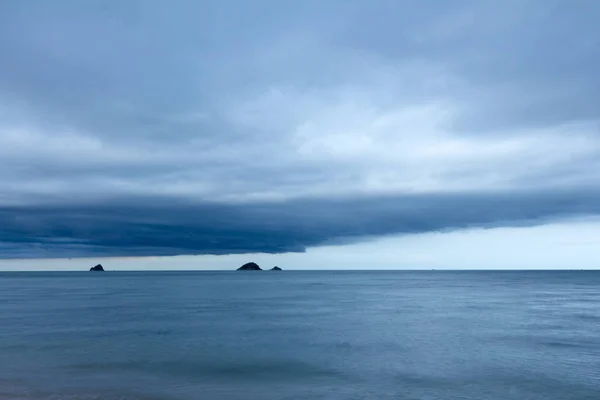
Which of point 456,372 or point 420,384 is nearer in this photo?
point 420,384

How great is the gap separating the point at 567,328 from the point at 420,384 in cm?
3075

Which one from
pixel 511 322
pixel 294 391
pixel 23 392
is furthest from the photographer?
pixel 511 322

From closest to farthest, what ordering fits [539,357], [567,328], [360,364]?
[360,364], [539,357], [567,328]

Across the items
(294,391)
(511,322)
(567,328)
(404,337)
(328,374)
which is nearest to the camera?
(294,391)

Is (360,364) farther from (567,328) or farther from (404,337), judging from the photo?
(567,328)

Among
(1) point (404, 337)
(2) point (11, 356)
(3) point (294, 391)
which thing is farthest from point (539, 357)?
(2) point (11, 356)

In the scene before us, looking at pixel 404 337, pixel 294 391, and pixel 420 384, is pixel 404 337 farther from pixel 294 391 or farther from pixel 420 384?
pixel 294 391

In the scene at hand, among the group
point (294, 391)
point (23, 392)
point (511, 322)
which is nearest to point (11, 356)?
point (23, 392)

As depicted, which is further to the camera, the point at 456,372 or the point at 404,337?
the point at 404,337

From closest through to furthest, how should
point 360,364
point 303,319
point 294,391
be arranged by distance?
point 294,391 < point 360,364 < point 303,319

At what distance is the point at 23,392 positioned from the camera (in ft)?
81.3

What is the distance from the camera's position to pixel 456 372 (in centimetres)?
3080

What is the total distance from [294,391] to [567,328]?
36.6m

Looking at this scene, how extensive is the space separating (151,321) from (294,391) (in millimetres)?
35097
